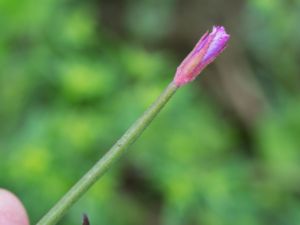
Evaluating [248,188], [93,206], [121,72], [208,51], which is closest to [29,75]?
[121,72]

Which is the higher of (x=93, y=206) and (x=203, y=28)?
(x=203, y=28)

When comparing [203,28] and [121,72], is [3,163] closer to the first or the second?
[121,72]

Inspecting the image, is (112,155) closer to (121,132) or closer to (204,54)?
(204,54)

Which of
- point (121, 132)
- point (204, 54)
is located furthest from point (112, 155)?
point (121, 132)

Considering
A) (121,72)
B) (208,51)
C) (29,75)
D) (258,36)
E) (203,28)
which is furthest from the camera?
(203,28)

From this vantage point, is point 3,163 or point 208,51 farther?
point 3,163

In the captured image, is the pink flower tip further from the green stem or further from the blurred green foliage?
the blurred green foliage
